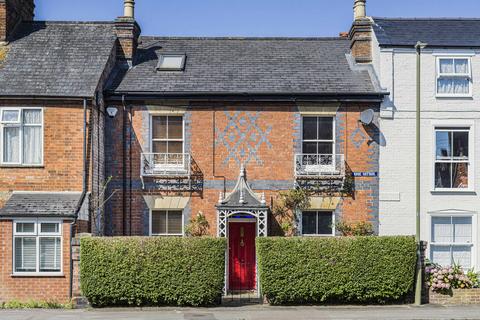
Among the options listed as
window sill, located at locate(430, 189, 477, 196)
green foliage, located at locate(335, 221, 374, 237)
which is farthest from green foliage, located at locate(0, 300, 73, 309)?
window sill, located at locate(430, 189, 477, 196)

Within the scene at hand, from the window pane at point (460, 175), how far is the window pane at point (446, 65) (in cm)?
317

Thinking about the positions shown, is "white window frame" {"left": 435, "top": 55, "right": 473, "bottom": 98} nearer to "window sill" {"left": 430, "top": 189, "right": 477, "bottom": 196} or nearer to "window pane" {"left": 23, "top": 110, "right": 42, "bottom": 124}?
"window sill" {"left": 430, "top": 189, "right": 477, "bottom": 196}

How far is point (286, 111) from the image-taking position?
2109cm

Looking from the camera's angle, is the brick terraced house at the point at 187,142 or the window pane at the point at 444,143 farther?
the window pane at the point at 444,143

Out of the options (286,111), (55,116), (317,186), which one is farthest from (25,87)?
(317,186)

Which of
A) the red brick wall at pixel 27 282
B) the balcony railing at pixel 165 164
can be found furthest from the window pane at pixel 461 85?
the red brick wall at pixel 27 282

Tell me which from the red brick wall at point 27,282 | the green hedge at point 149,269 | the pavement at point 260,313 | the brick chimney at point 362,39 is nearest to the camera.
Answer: the pavement at point 260,313

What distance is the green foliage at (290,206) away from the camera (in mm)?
20438

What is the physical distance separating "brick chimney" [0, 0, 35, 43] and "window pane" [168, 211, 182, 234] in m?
8.40

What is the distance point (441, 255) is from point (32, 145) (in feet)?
44.5

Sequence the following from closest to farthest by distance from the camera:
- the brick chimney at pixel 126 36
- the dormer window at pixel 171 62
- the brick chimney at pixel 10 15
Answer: the brick chimney at pixel 10 15
the dormer window at pixel 171 62
the brick chimney at pixel 126 36

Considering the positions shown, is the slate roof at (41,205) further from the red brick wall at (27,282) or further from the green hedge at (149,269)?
the green hedge at (149,269)

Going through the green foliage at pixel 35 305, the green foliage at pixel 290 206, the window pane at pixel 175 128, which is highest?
the window pane at pixel 175 128

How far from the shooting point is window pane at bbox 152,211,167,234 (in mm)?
20875
